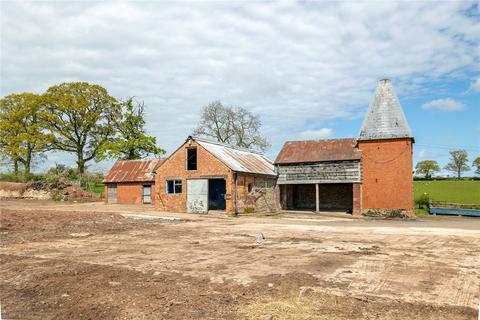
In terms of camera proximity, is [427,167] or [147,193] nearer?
[147,193]

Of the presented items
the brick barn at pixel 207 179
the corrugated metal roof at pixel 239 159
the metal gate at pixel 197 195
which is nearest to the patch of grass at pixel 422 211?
the brick barn at pixel 207 179

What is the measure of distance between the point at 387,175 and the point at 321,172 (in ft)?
16.3

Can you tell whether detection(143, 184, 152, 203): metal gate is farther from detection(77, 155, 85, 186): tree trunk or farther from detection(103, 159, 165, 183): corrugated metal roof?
detection(77, 155, 85, 186): tree trunk

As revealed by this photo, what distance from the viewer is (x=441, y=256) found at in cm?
1073

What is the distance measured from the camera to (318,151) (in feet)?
106

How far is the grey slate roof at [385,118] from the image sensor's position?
29.3 meters

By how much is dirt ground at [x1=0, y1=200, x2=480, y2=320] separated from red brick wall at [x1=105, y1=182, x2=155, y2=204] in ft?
83.4

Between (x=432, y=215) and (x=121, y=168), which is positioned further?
(x=121, y=168)

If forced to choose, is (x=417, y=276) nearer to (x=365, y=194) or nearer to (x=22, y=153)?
(x=365, y=194)

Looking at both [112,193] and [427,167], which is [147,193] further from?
[427,167]

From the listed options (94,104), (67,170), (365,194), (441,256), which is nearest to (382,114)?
(365,194)

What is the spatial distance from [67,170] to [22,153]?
214 inches

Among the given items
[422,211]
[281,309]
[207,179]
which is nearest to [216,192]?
[207,179]

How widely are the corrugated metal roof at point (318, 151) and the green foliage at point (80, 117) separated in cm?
2359
